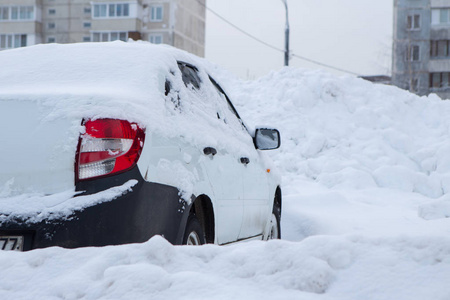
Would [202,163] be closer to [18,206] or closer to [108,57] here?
[108,57]

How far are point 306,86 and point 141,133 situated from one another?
50.3 feet

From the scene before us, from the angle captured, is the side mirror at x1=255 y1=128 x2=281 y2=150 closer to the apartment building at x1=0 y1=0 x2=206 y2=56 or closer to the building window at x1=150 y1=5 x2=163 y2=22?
the apartment building at x1=0 y1=0 x2=206 y2=56

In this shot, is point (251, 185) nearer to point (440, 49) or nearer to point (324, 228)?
point (324, 228)

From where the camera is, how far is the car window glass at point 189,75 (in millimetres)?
4586

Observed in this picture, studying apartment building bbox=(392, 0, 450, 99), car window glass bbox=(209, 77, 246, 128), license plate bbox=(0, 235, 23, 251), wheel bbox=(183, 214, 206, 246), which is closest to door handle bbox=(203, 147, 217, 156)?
wheel bbox=(183, 214, 206, 246)

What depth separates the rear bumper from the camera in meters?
3.28

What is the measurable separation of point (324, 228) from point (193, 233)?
4151mm

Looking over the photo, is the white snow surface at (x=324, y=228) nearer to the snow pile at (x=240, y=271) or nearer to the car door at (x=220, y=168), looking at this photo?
the snow pile at (x=240, y=271)

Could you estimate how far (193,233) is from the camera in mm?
4121

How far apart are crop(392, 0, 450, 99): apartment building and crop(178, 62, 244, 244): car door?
172 ft

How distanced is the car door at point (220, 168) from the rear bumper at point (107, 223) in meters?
0.74

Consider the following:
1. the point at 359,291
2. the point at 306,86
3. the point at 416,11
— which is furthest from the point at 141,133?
the point at 416,11

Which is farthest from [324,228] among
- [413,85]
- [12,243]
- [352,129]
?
[413,85]

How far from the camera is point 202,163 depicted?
4.17 metres
